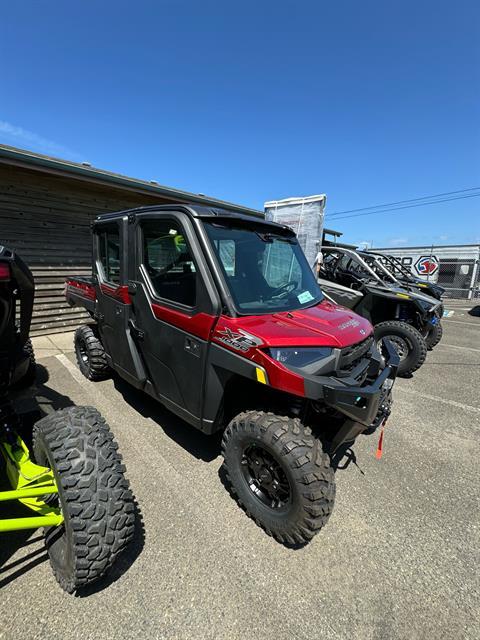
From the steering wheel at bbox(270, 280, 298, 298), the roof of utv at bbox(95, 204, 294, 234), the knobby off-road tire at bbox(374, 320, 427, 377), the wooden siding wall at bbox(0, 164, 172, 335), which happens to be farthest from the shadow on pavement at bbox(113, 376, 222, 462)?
the wooden siding wall at bbox(0, 164, 172, 335)

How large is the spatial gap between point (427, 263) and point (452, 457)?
16.4m

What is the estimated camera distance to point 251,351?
195 centimetres

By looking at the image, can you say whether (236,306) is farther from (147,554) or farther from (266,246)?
(147,554)

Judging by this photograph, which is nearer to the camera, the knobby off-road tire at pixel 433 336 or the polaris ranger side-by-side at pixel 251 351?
the polaris ranger side-by-side at pixel 251 351

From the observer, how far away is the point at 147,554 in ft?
6.13

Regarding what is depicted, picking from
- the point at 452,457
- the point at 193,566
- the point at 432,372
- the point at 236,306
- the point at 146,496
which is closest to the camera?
the point at 193,566

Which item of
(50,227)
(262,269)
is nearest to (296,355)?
(262,269)

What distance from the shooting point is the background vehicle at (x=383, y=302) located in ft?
16.3

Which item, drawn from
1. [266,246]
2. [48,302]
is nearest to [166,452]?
[266,246]

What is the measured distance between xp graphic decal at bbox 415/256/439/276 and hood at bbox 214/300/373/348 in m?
16.9

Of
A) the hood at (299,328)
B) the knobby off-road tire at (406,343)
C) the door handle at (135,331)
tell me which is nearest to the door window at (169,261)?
the door handle at (135,331)

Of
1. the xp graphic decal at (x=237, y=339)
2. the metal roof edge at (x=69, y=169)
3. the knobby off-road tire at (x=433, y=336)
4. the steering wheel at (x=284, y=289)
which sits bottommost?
the knobby off-road tire at (x=433, y=336)

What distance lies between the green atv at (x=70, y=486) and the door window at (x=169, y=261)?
3.46 ft

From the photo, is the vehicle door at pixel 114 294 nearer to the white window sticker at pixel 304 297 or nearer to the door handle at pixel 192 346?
the door handle at pixel 192 346
